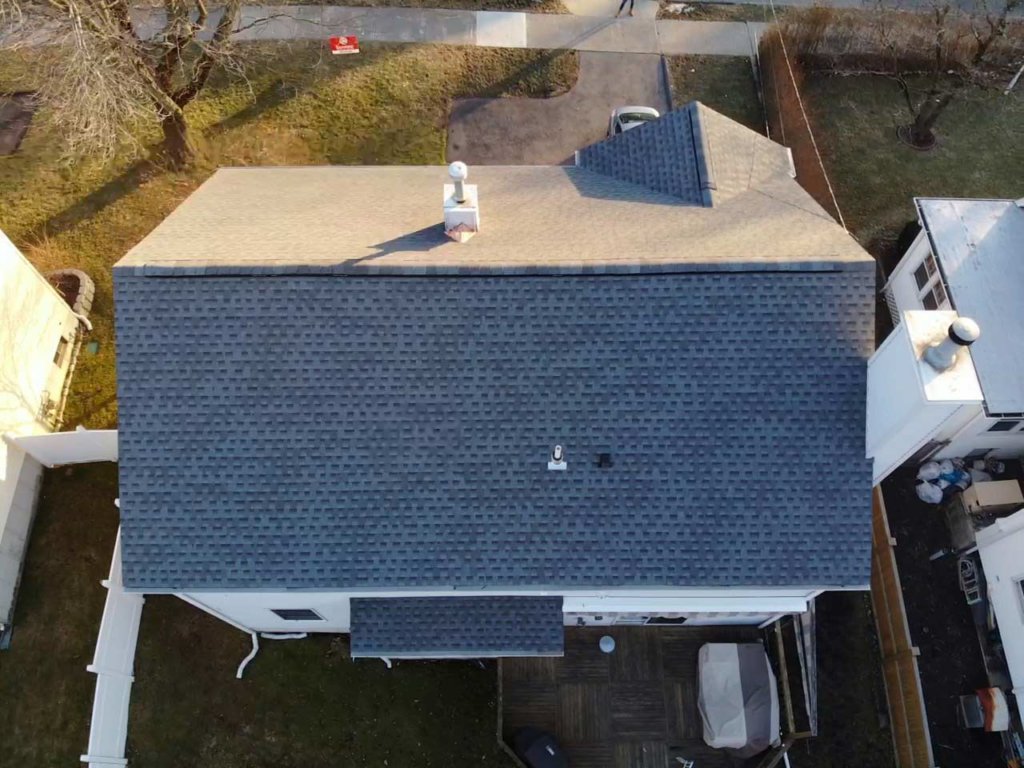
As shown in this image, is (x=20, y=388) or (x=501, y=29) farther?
(x=501, y=29)

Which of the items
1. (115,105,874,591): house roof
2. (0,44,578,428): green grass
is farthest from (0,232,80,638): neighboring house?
(115,105,874,591): house roof

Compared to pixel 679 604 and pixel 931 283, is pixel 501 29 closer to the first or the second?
pixel 931 283

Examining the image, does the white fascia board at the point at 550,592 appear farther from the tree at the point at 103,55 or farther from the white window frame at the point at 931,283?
the tree at the point at 103,55

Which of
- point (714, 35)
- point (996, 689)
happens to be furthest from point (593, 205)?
point (714, 35)

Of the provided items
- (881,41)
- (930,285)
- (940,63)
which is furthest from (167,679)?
(940,63)

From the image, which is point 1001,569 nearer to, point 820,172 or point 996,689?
point 996,689

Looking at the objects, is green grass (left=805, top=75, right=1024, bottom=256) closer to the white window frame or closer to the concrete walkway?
the white window frame
